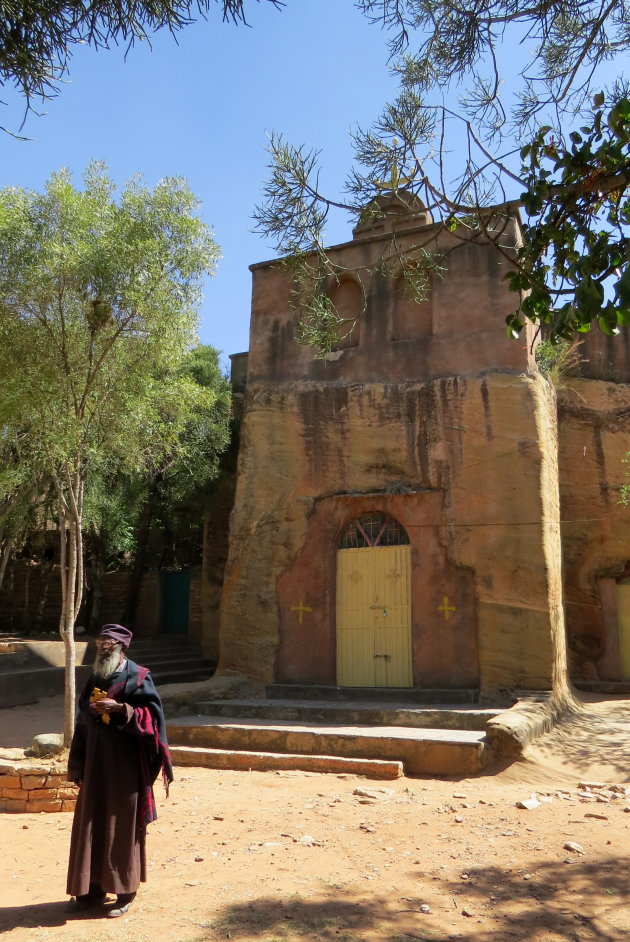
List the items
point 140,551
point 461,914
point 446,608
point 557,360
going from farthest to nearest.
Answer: point 140,551
point 557,360
point 446,608
point 461,914

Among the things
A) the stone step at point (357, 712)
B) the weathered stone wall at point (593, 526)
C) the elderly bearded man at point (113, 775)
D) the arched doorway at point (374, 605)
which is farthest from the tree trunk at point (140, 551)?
the elderly bearded man at point (113, 775)

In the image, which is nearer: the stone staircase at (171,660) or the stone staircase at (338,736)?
A: the stone staircase at (338,736)

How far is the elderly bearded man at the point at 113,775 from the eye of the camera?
431cm

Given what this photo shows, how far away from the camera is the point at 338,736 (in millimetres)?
8445

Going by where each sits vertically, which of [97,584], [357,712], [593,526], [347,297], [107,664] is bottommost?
[357,712]

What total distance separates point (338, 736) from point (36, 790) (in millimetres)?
3283

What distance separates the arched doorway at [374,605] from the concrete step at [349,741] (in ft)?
6.21

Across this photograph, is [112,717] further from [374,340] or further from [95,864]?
[374,340]

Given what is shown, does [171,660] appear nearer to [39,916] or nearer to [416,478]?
[416,478]

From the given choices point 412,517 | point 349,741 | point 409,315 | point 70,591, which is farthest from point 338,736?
point 409,315

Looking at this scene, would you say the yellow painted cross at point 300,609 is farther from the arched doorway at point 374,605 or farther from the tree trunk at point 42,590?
the tree trunk at point 42,590

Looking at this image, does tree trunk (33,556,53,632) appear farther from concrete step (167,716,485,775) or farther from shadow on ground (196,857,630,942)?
shadow on ground (196,857,630,942)

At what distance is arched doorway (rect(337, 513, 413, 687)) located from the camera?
11164mm

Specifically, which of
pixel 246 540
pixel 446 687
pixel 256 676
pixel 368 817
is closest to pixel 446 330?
pixel 246 540
